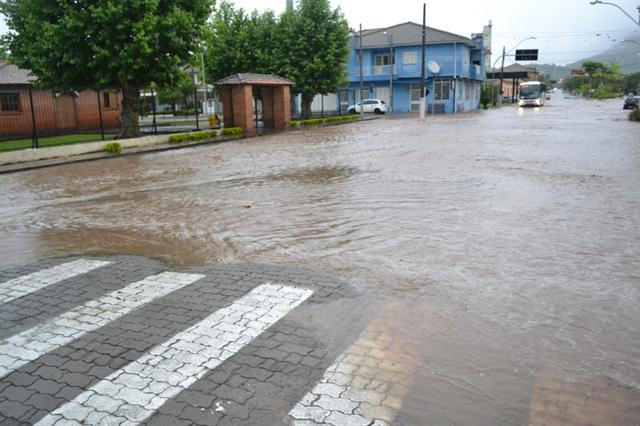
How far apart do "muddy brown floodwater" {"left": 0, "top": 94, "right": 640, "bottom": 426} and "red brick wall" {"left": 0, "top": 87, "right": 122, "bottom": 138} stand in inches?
624

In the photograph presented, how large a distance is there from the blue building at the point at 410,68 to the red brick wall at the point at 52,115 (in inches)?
→ 1117

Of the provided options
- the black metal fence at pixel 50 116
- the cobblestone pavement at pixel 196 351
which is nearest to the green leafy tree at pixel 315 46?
the black metal fence at pixel 50 116

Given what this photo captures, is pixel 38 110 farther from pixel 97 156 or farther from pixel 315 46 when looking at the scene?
pixel 315 46

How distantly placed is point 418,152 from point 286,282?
13.5 m

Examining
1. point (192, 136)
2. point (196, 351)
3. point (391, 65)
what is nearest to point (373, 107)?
point (391, 65)

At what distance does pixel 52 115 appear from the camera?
32.4 meters

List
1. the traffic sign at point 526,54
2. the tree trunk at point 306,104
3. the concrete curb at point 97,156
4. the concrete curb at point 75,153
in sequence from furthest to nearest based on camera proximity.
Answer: the traffic sign at point 526,54 → the tree trunk at point 306,104 → the concrete curb at point 75,153 → the concrete curb at point 97,156

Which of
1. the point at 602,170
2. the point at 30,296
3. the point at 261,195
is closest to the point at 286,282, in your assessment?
the point at 30,296

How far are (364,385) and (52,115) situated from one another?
33.3 metres

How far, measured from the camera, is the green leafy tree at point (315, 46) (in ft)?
128

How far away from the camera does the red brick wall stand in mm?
30469

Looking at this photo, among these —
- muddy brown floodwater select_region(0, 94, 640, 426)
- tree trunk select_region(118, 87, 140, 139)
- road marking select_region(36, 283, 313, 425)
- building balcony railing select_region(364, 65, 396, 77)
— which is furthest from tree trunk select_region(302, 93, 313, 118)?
road marking select_region(36, 283, 313, 425)

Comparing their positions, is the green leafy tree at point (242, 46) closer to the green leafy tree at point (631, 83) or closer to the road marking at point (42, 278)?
the road marking at point (42, 278)

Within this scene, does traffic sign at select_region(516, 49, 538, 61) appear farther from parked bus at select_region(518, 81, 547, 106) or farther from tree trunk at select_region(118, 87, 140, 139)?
tree trunk at select_region(118, 87, 140, 139)
